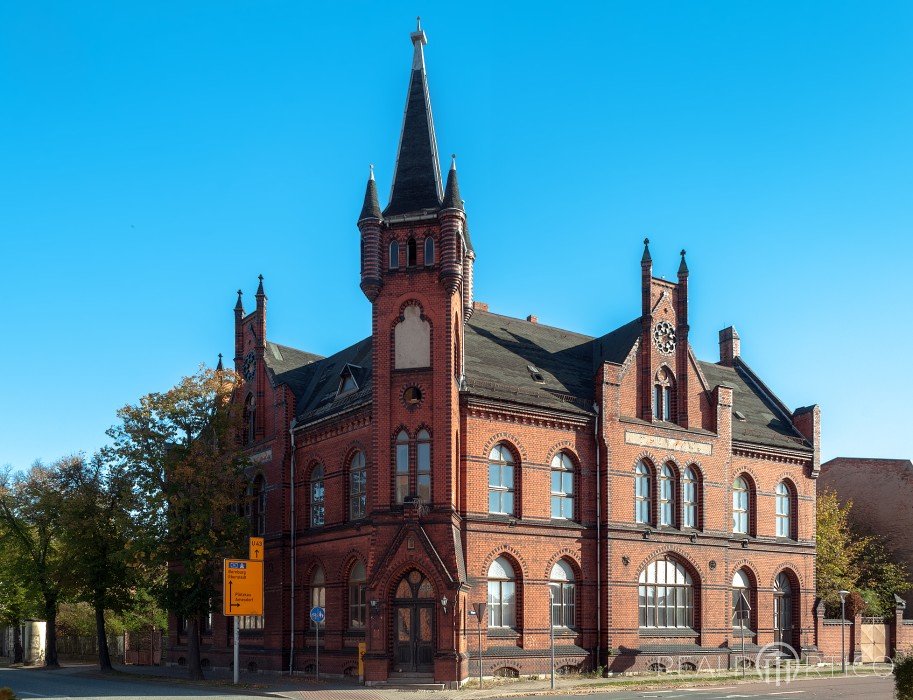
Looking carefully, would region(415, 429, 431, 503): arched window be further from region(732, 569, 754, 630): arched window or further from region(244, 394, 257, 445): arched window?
region(732, 569, 754, 630): arched window

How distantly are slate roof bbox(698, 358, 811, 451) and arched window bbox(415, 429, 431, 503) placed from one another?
14802 mm

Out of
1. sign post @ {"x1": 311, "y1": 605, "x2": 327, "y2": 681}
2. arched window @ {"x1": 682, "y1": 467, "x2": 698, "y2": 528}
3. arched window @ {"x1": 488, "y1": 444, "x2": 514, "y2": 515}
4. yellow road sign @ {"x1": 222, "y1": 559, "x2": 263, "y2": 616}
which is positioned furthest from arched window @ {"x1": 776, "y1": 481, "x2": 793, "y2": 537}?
yellow road sign @ {"x1": 222, "y1": 559, "x2": 263, "y2": 616}

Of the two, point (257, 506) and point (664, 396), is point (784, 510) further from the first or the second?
point (257, 506)

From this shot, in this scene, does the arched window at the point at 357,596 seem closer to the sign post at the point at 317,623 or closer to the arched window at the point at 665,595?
the sign post at the point at 317,623

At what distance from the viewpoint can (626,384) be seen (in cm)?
3972

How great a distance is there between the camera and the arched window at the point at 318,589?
3984cm

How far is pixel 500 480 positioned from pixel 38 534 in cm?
3081

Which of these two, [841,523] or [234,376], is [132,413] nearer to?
[234,376]

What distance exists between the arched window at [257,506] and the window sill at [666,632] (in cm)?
1655

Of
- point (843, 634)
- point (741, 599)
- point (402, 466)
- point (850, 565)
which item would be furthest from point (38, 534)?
point (850, 565)

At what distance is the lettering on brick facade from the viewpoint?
39.2 m

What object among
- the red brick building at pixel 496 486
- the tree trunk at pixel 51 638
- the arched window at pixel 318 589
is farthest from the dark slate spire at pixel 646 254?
the tree trunk at pixel 51 638

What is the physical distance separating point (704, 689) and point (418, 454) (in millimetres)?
11883

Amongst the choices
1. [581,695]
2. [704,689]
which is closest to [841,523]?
[704,689]
